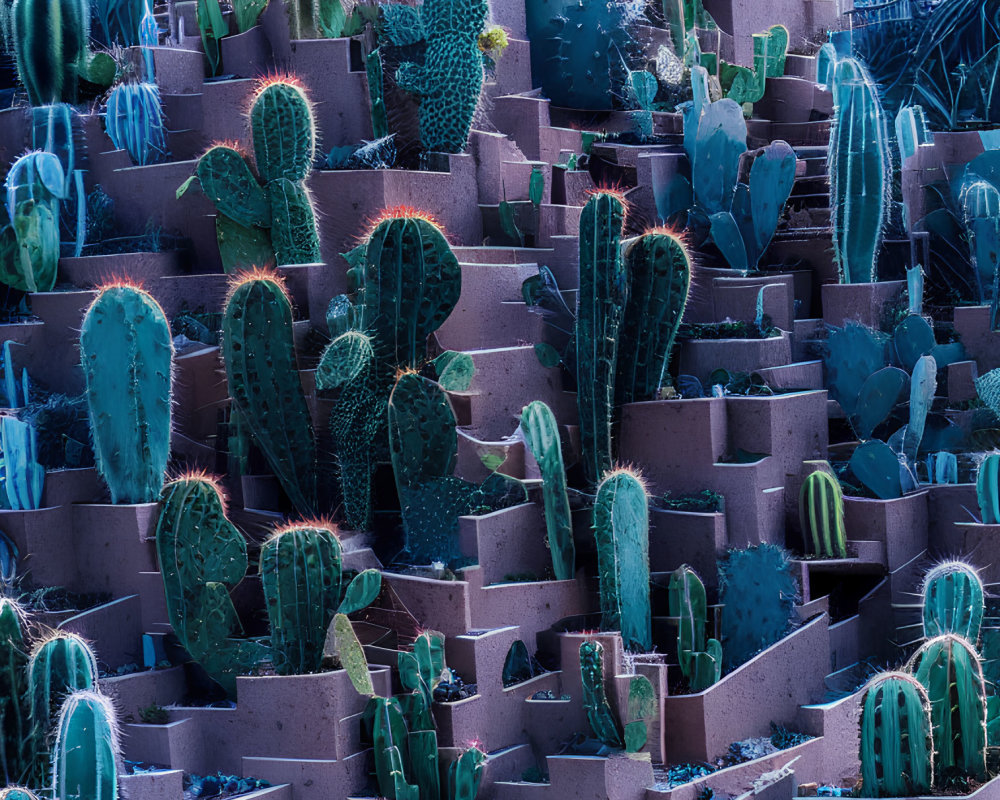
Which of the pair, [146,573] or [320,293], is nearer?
[146,573]

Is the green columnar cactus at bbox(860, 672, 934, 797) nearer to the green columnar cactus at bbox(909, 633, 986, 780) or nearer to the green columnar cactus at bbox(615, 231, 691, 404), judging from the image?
the green columnar cactus at bbox(909, 633, 986, 780)

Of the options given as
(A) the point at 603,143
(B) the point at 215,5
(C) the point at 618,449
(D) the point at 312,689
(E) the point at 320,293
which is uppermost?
(B) the point at 215,5

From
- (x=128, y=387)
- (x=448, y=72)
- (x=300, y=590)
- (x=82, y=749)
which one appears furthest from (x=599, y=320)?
(x=82, y=749)

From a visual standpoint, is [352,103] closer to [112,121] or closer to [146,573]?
[112,121]

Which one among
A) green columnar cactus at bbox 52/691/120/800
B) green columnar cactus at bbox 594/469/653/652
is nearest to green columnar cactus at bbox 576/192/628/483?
green columnar cactus at bbox 594/469/653/652

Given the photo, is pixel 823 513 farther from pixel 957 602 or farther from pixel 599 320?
pixel 599 320

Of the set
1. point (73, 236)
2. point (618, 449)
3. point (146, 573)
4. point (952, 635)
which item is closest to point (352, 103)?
point (73, 236)

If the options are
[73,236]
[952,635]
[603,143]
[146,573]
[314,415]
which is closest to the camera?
[952,635]
